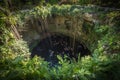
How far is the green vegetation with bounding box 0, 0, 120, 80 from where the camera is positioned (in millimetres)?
4461

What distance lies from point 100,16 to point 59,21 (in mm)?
2431

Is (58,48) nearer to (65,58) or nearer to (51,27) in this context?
(51,27)

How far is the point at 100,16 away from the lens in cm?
786

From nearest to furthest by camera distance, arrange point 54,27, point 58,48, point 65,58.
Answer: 1. point 65,58
2. point 58,48
3. point 54,27

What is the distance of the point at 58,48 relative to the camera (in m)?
9.61

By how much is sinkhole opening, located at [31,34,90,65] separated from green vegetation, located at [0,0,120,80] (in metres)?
0.93

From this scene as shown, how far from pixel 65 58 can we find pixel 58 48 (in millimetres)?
3495

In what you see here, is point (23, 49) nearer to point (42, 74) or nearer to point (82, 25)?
point (42, 74)

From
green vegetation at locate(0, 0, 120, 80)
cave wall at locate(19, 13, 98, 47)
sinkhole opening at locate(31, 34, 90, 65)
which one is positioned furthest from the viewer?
sinkhole opening at locate(31, 34, 90, 65)

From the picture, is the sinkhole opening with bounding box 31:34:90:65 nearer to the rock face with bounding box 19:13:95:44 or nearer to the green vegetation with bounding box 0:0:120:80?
the rock face with bounding box 19:13:95:44

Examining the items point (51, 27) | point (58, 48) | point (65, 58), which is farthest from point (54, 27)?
point (65, 58)

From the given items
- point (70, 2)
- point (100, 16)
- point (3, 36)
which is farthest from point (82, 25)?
point (3, 36)

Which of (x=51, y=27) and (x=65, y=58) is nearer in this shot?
(x=65, y=58)

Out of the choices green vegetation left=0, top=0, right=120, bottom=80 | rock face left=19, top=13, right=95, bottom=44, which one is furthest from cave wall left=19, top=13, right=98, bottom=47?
green vegetation left=0, top=0, right=120, bottom=80
